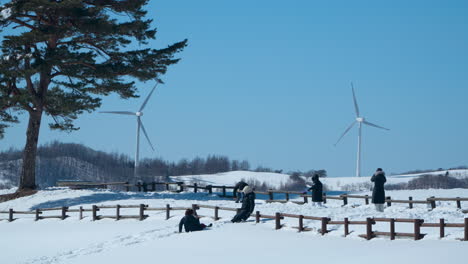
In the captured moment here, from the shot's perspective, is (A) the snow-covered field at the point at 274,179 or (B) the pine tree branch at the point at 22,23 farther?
(A) the snow-covered field at the point at 274,179

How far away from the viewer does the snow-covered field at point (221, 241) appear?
19517 mm

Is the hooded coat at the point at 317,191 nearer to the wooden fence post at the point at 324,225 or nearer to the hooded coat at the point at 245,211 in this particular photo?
the hooded coat at the point at 245,211

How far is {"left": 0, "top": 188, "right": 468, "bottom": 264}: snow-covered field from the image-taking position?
19.5m

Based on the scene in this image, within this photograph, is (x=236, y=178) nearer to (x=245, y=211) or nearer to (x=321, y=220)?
(x=245, y=211)

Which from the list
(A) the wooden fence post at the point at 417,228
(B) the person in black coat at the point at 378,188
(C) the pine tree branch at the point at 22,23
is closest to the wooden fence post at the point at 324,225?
(A) the wooden fence post at the point at 417,228

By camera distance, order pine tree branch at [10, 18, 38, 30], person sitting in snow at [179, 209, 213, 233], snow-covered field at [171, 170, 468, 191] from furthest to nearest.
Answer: snow-covered field at [171, 170, 468, 191] → pine tree branch at [10, 18, 38, 30] → person sitting in snow at [179, 209, 213, 233]

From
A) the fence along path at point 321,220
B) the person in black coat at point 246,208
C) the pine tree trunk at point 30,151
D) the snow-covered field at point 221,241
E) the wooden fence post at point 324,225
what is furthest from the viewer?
the pine tree trunk at point 30,151

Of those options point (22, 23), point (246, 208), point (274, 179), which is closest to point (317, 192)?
point (246, 208)

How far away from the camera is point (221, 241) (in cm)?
2339

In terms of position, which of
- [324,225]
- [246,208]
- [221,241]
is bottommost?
[221,241]

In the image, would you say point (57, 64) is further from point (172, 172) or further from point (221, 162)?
point (221, 162)

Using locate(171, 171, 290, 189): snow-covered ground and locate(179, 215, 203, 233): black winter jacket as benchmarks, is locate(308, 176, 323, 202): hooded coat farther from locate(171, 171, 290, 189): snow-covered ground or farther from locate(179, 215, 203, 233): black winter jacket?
locate(171, 171, 290, 189): snow-covered ground

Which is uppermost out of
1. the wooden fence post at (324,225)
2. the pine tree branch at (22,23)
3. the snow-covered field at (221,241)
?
the pine tree branch at (22,23)

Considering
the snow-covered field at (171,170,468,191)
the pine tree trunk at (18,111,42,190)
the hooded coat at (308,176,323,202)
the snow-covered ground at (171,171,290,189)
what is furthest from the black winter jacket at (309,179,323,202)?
the snow-covered ground at (171,171,290,189)
